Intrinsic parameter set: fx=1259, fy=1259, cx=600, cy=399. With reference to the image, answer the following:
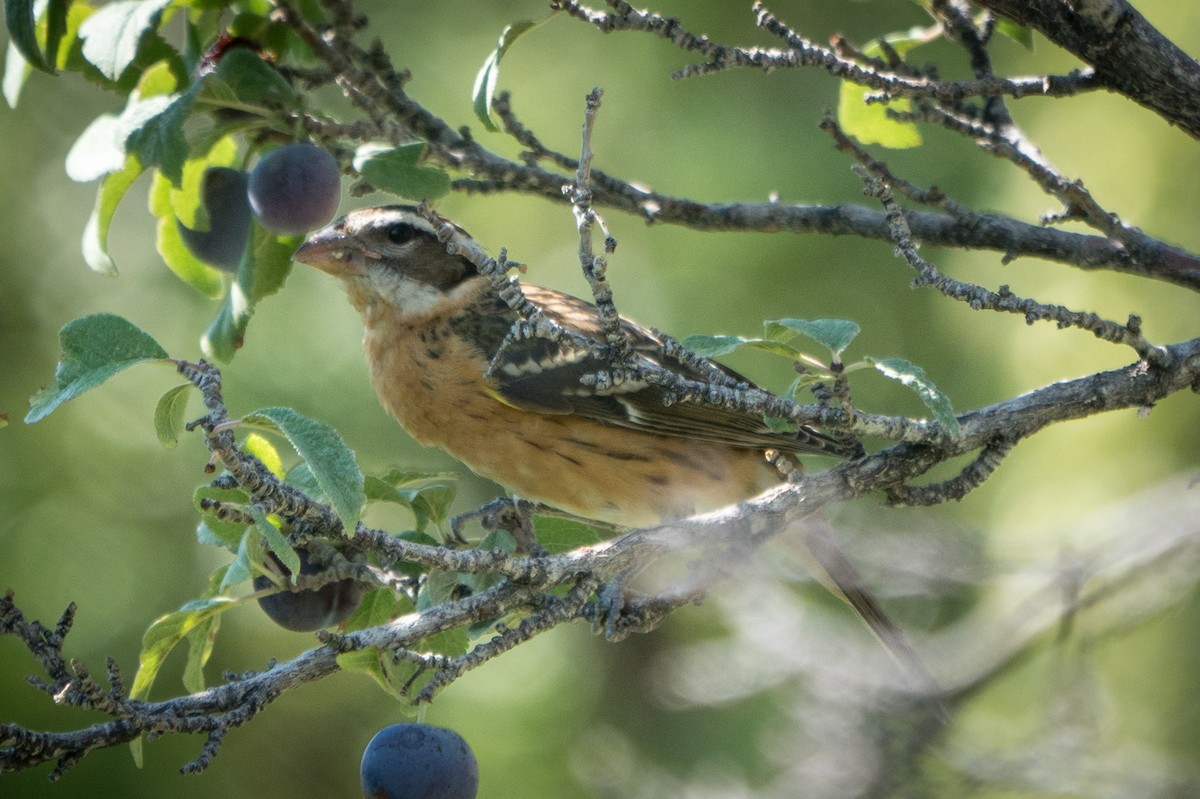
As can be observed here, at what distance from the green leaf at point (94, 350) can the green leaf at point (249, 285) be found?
891mm

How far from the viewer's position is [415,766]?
7.13ft

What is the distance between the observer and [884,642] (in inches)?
161

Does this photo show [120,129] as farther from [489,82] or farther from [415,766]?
[415,766]

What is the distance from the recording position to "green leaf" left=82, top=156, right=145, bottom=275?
294 centimetres

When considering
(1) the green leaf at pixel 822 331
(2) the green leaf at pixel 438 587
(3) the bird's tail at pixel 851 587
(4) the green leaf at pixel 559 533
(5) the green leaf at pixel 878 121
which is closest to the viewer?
(1) the green leaf at pixel 822 331

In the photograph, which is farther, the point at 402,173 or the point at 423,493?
the point at 423,493

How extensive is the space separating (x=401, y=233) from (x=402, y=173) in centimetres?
166

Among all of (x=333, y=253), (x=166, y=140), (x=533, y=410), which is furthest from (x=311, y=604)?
(x=333, y=253)

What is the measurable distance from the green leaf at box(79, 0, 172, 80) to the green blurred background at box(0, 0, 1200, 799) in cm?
260

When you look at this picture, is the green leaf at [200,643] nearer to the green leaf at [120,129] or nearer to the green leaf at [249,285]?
the green leaf at [249,285]

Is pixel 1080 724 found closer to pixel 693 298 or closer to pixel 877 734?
→ pixel 877 734

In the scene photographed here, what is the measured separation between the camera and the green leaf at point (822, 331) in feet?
7.52

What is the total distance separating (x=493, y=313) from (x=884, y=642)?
170cm

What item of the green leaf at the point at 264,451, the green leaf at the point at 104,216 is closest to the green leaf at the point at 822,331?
the green leaf at the point at 264,451
